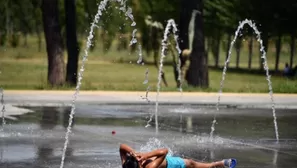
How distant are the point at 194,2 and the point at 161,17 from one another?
144ft

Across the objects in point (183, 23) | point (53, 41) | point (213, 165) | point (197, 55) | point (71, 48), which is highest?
point (183, 23)

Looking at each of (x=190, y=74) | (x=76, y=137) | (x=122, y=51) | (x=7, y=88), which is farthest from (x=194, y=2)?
(x=122, y=51)

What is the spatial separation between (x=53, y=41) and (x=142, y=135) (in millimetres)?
16047

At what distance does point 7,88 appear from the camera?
90.9 ft

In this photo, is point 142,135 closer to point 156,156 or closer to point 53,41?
point 156,156

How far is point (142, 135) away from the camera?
15633 mm

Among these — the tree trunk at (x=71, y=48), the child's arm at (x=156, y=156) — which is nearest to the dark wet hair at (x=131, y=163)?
the child's arm at (x=156, y=156)

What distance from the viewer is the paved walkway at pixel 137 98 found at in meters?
23.0

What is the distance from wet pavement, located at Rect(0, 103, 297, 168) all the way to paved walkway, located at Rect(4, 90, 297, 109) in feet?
3.66

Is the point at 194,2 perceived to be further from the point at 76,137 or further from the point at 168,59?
the point at 168,59

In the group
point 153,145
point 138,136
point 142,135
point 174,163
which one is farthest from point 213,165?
point 142,135

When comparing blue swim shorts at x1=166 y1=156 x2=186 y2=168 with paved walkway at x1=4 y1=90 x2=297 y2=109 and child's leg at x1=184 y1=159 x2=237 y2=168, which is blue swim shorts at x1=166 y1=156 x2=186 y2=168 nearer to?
child's leg at x1=184 y1=159 x2=237 y2=168

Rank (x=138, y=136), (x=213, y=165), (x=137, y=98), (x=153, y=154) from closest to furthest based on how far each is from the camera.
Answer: (x=153, y=154)
(x=213, y=165)
(x=138, y=136)
(x=137, y=98)

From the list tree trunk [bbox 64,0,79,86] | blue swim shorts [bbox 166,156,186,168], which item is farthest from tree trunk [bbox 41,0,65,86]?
blue swim shorts [bbox 166,156,186,168]
